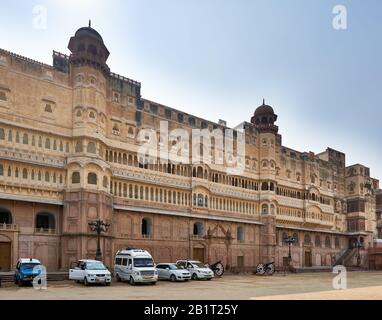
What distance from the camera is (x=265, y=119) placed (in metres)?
66.4

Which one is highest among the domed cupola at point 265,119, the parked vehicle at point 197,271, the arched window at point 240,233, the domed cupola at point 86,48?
the domed cupola at point 86,48

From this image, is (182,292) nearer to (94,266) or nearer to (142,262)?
(142,262)

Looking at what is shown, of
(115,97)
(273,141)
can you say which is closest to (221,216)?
(273,141)

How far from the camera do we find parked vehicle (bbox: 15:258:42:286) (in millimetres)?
30859

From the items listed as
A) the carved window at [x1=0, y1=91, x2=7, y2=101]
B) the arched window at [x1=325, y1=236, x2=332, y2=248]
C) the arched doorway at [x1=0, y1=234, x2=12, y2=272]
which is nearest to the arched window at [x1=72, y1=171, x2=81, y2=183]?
the arched doorway at [x1=0, y1=234, x2=12, y2=272]

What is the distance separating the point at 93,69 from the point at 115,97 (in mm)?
4535

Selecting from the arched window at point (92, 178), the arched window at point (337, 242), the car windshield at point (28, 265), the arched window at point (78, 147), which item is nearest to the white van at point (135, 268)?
the car windshield at point (28, 265)

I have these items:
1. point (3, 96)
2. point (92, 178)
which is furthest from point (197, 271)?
point (3, 96)

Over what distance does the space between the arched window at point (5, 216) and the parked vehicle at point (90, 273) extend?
10.1 meters

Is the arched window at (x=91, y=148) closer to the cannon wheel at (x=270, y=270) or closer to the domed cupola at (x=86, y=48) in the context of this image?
the domed cupola at (x=86, y=48)

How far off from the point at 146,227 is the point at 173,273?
13.7 metres

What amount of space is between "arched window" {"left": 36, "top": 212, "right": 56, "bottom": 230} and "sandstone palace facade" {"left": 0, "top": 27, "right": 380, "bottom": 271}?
0.57 ft

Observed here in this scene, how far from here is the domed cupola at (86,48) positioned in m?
45.9
